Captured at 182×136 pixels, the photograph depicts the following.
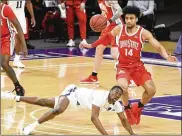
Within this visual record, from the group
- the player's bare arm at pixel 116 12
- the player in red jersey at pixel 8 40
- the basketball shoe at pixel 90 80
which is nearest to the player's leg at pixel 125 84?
the player in red jersey at pixel 8 40

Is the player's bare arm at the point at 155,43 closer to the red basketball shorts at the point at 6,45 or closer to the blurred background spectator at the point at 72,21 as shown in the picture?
the red basketball shorts at the point at 6,45

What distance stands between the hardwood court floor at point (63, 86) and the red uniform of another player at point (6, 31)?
0.83 metres

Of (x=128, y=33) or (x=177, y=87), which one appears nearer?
(x=128, y=33)

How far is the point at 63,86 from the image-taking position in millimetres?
13180

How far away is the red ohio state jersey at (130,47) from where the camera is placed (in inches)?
397

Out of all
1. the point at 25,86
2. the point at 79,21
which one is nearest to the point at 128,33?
the point at 25,86

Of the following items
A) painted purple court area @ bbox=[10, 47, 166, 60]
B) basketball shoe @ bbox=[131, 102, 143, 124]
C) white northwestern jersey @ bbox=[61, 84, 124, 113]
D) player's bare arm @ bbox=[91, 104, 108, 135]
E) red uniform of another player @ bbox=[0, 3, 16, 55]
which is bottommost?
painted purple court area @ bbox=[10, 47, 166, 60]

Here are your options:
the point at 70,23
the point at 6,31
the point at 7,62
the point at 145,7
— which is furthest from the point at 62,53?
the point at 7,62

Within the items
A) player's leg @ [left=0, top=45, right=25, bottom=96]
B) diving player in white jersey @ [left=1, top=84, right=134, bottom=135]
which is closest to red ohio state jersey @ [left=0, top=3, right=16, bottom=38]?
player's leg @ [left=0, top=45, right=25, bottom=96]

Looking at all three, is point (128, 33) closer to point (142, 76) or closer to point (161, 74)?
point (142, 76)

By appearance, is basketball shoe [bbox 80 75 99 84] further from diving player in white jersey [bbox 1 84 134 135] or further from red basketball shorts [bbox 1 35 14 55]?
diving player in white jersey [bbox 1 84 134 135]

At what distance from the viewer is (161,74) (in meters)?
14.9

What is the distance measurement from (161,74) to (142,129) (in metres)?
5.06

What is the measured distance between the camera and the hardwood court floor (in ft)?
32.4
